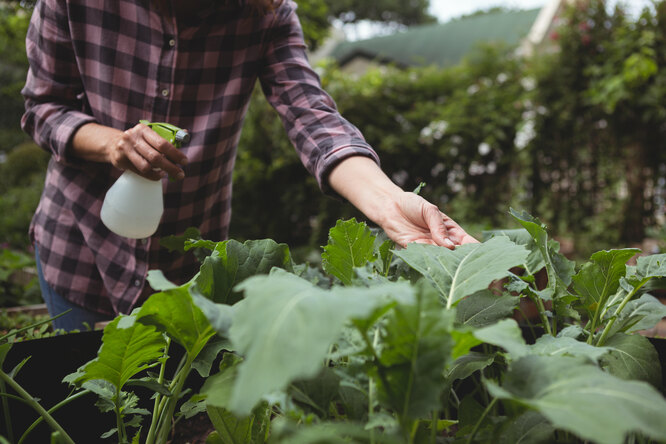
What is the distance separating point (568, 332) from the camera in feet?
2.34

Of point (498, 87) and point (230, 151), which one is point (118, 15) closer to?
point (230, 151)

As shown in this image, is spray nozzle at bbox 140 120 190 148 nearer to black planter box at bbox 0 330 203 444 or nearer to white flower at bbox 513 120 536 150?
black planter box at bbox 0 330 203 444

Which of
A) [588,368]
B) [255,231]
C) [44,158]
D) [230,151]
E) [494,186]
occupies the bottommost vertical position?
[44,158]

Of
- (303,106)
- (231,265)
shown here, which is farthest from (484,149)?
(231,265)

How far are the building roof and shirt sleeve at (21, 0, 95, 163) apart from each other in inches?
515

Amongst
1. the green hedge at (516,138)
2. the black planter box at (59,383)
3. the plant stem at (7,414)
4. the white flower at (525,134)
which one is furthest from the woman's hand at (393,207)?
the white flower at (525,134)

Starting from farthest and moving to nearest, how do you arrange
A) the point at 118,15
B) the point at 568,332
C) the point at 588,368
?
the point at 118,15 < the point at 568,332 < the point at 588,368

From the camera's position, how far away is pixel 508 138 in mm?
5523

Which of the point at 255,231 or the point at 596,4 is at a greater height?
the point at 596,4

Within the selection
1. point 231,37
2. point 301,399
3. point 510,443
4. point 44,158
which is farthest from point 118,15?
point 44,158

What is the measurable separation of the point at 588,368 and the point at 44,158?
1245cm

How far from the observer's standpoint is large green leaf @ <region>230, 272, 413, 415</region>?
1.23ft

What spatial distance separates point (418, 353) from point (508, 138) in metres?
5.42

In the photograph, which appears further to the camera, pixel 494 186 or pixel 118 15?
pixel 494 186
